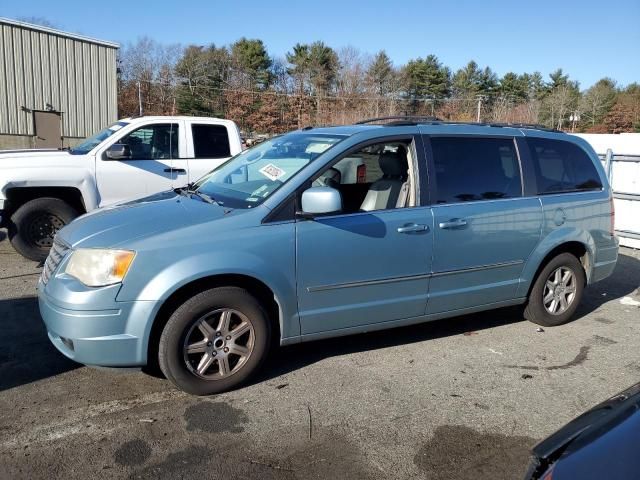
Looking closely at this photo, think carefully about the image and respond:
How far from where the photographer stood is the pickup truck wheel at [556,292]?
5.18 metres

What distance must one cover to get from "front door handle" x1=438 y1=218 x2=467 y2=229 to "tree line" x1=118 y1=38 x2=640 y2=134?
1445 inches

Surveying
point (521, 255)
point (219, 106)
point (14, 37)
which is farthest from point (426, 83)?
point (521, 255)

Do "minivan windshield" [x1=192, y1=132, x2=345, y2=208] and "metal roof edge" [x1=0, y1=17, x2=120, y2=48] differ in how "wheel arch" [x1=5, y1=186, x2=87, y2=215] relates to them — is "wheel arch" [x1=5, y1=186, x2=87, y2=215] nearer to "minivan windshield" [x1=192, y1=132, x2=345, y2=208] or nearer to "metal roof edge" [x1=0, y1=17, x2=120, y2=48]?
"minivan windshield" [x1=192, y1=132, x2=345, y2=208]

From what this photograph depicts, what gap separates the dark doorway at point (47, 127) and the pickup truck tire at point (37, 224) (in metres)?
14.6

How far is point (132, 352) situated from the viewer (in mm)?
3428

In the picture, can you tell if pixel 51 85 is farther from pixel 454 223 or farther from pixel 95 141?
pixel 454 223

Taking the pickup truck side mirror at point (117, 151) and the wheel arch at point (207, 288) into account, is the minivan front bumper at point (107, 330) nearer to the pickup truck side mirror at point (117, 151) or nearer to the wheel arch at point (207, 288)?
the wheel arch at point (207, 288)

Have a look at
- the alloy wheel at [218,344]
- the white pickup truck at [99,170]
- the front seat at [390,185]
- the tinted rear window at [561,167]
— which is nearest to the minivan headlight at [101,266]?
the alloy wheel at [218,344]

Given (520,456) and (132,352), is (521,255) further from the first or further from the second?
(132,352)

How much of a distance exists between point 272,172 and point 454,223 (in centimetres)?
149

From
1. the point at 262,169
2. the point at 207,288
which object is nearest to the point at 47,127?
the point at 262,169

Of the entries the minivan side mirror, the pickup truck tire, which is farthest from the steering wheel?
the pickup truck tire

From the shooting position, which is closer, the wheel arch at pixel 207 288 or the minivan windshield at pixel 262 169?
the wheel arch at pixel 207 288

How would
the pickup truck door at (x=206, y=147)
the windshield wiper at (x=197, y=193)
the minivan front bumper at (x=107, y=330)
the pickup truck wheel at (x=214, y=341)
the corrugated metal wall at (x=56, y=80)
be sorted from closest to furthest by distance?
1. the minivan front bumper at (x=107, y=330)
2. the pickup truck wheel at (x=214, y=341)
3. the windshield wiper at (x=197, y=193)
4. the pickup truck door at (x=206, y=147)
5. the corrugated metal wall at (x=56, y=80)
